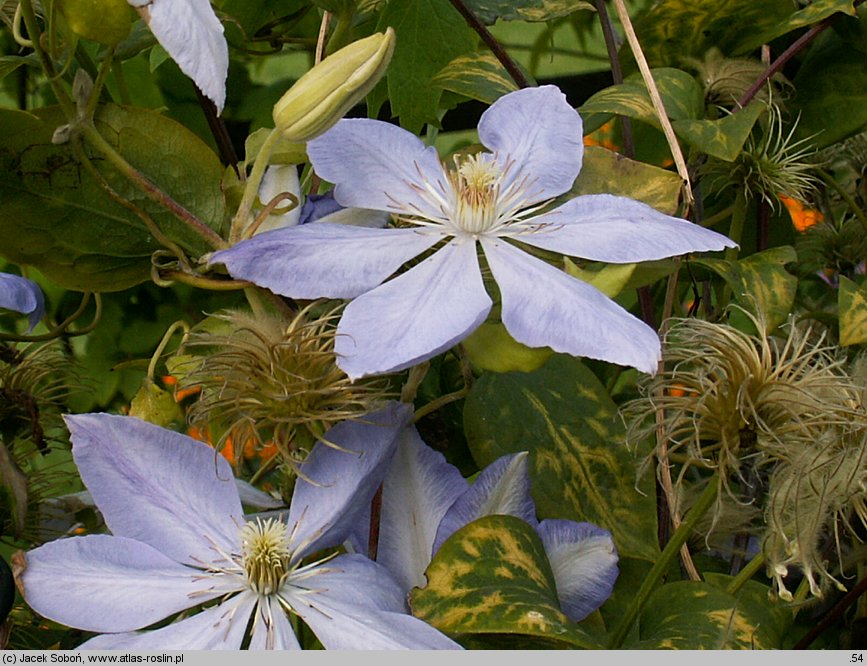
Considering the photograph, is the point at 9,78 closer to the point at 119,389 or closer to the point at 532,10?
the point at 119,389

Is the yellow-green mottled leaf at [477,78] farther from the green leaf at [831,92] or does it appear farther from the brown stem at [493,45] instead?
the green leaf at [831,92]

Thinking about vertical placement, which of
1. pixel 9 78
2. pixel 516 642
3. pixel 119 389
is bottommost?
pixel 119 389

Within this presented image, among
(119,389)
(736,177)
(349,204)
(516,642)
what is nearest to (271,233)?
(349,204)

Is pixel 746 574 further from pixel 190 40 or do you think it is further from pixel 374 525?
pixel 190 40

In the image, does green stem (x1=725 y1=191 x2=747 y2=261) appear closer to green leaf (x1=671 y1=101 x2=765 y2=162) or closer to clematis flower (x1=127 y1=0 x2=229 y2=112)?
green leaf (x1=671 y1=101 x2=765 y2=162)

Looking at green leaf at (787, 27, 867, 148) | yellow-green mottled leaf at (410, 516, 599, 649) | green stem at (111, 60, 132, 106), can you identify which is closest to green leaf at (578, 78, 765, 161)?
green leaf at (787, 27, 867, 148)

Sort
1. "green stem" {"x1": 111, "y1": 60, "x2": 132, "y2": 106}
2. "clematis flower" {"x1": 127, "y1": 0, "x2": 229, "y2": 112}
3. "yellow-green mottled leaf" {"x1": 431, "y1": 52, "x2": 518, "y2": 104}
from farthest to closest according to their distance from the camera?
1. "green stem" {"x1": 111, "y1": 60, "x2": 132, "y2": 106}
2. "yellow-green mottled leaf" {"x1": 431, "y1": 52, "x2": 518, "y2": 104}
3. "clematis flower" {"x1": 127, "y1": 0, "x2": 229, "y2": 112}
